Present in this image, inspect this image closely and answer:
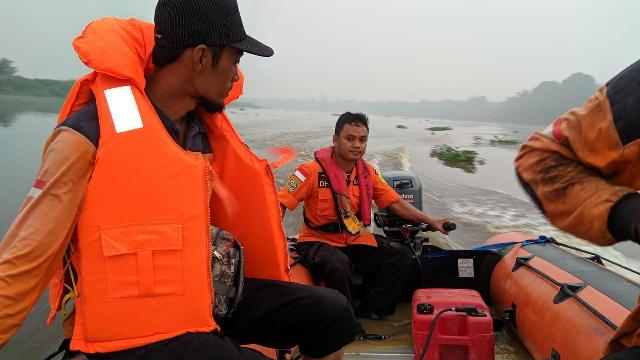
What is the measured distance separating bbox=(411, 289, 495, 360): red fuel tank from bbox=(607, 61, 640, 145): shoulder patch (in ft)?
4.89

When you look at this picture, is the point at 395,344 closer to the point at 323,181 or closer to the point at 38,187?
the point at 323,181

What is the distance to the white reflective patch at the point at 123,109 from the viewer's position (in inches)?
42.0

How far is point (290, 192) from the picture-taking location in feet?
9.79

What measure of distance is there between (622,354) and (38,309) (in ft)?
11.5

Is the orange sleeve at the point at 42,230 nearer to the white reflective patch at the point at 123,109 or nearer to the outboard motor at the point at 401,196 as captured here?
the white reflective patch at the point at 123,109

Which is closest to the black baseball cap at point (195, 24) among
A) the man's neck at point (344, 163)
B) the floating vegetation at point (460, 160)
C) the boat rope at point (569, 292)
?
the boat rope at point (569, 292)


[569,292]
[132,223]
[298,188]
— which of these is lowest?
[569,292]

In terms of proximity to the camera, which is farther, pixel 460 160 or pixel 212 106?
pixel 460 160

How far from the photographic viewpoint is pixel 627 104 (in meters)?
0.78

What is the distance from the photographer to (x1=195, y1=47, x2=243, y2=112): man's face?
121 cm

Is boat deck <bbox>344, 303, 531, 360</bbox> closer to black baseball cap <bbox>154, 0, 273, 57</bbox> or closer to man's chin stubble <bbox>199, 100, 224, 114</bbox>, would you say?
man's chin stubble <bbox>199, 100, 224, 114</bbox>

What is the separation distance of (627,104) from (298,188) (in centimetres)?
230

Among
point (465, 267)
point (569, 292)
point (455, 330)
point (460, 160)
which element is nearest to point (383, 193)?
point (465, 267)

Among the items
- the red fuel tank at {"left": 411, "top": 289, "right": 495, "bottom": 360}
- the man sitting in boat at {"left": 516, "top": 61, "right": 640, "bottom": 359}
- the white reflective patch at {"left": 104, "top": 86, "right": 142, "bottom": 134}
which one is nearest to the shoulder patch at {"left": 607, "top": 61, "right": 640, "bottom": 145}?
the man sitting in boat at {"left": 516, "top": 61, "right": 640, "bottom": 359}
